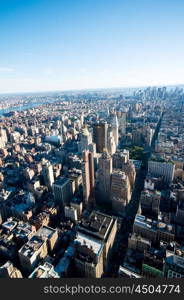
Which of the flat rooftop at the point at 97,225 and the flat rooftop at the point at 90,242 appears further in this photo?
the flat rooftop at the point at 97,225

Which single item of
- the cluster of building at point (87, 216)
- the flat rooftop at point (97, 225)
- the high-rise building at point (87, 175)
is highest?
the high-rise building at point (87, 175)

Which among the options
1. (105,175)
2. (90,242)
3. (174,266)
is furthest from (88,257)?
(105,175)

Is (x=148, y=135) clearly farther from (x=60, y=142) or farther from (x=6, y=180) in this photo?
(x=6, y=180)

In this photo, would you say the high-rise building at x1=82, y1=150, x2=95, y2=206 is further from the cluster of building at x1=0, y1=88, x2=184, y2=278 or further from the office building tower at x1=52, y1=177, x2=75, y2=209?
the office building tower at x1=52, y1=177, x2=75, y2=209

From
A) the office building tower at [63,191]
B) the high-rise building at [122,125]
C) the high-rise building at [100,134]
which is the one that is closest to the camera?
the office building tower at [63,191]

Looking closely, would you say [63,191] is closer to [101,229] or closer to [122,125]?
[101,229]

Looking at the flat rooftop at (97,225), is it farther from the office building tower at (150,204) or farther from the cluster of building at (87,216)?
the office building tower at (150,204)

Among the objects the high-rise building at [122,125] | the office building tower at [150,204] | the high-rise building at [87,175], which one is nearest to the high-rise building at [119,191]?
the office building tower at [150,204]
